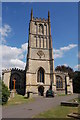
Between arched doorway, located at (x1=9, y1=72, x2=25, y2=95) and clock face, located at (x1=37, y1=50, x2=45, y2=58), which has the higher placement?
clock face, located at (x1=37, y1=50, x2=45, y2=58)

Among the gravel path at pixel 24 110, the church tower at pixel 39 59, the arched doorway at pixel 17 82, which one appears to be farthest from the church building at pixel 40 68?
the gravel path at pixel 24 110

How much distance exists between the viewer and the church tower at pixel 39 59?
38125mm

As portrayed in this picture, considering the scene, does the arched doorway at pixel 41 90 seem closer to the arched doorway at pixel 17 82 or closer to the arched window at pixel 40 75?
the arched window at pixel 40 75

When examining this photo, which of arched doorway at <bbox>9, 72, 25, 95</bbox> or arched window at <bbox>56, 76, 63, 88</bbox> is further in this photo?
arched window at <bbox>56, 76, 63, 88</bbox>

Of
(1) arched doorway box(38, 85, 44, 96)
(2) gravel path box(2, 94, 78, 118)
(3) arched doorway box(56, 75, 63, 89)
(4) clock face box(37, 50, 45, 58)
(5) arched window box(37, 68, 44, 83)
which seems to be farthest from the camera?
(3) arched doorway box(56, 75, 63, 89)

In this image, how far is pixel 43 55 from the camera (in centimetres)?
4147

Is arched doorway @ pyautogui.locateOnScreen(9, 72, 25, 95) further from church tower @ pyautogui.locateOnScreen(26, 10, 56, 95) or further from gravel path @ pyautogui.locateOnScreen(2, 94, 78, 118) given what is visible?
gravel path @ pyautogui.locateOnScreen(2, 94, 78, 118)

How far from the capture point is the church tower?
38125 mm

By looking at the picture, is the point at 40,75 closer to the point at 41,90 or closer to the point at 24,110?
the point at 41,90

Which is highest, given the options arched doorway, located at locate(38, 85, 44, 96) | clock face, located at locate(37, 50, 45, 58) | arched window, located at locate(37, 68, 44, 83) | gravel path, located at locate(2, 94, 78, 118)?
clock face, located at locate(37, 50, 45, 58)

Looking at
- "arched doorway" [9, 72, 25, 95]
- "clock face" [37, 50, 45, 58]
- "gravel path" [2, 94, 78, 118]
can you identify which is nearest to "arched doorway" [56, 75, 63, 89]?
"clock face" [37, 50, 45, 58]

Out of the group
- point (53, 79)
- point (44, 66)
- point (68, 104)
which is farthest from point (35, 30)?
point (68, 104)

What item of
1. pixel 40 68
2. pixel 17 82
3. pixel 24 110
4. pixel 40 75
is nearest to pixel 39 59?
pixel 40 68

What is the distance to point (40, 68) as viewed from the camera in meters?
40.1
